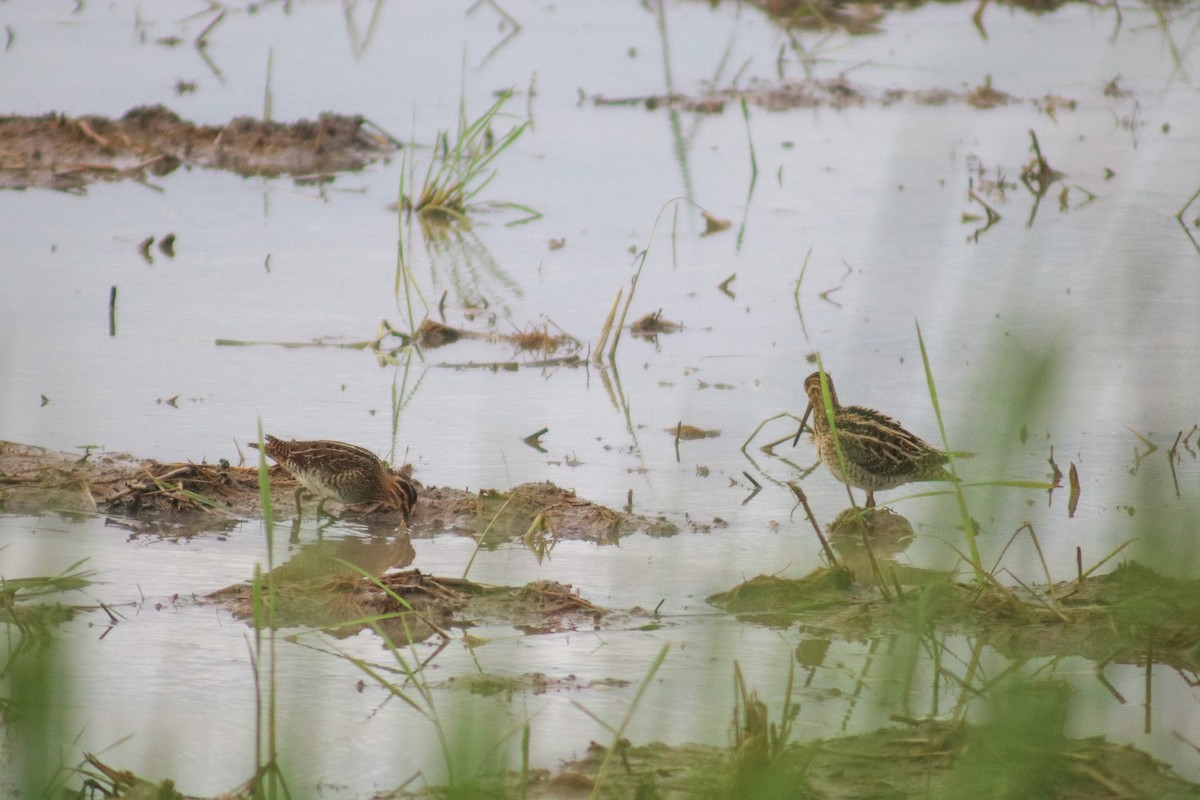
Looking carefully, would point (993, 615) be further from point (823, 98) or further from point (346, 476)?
point (823, 98)

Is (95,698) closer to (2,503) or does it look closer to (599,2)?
(2,503)

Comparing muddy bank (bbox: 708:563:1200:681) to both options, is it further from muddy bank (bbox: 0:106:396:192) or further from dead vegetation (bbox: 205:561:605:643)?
muddy bank (bbox: 0:106:396:192)

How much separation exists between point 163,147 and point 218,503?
681cm

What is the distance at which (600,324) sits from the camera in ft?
27.9

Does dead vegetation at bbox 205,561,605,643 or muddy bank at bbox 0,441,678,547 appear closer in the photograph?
dead vegetation at bbox 205,561,605,643

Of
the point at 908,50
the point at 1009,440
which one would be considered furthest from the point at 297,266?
the point at 908,50

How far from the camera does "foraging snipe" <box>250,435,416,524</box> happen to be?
18.5 feet

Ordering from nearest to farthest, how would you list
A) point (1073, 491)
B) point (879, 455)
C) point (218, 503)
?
point (218, 503) → point (1073, 491) → point (879, 455)

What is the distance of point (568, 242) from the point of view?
1007cm

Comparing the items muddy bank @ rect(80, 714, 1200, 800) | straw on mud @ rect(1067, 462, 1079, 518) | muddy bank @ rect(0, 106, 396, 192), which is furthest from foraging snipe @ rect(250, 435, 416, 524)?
muddy bank @ rect(0, 106, 396, 192)

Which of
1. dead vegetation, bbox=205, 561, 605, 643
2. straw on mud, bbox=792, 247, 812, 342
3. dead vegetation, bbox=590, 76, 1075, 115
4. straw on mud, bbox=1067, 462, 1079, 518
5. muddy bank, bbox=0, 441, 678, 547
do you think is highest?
dead vegetation, bbox=590, 76, 1075, 115

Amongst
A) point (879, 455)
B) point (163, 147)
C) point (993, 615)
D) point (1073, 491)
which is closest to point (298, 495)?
point (879, 455)

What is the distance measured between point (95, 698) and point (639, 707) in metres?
1.42

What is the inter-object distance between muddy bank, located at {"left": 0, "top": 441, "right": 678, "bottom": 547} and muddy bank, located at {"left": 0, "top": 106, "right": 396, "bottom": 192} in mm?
5700
